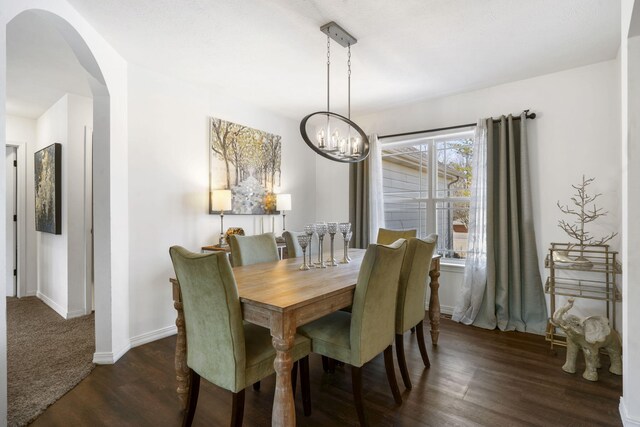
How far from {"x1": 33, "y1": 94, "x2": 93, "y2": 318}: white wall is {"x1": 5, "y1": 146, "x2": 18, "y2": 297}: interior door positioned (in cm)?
108

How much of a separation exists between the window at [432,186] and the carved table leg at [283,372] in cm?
301

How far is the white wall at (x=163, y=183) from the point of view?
Result: 302 centimetres

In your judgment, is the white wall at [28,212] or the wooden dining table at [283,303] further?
the white wall at [28,212]

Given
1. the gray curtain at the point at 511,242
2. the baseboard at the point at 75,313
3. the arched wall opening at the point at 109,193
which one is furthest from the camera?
the baseboard at the point at 75,313

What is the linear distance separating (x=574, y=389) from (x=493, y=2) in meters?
2.64

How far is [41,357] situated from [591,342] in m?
4.23

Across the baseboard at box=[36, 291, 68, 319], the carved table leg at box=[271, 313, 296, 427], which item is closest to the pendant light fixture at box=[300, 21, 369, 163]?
the carved table leg at box=[271, 313, 296, 427]

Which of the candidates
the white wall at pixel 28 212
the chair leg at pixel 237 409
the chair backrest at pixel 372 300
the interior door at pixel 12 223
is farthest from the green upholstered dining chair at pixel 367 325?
the interior door at pixel 12 223

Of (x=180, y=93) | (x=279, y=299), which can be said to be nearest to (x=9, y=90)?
(x=180, y=93)

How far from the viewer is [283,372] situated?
5.10 ft

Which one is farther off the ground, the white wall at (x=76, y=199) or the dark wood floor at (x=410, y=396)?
the white wall at (x=76, y=199)

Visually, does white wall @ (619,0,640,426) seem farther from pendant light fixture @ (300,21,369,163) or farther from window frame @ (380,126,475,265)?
window frame @ (380,126,475,265)

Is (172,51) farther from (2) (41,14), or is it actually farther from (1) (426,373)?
(1) (426,373)

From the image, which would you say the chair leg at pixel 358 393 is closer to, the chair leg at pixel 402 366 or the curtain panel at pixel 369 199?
the chair leg at pixel 402 366
